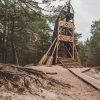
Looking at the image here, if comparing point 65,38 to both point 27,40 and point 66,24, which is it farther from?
point 27,40

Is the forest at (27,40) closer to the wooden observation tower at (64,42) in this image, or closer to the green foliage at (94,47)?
the green foliage at (94,47)

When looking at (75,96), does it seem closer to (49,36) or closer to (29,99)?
(29,99)

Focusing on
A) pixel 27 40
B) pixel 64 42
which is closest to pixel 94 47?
pixel 27 40

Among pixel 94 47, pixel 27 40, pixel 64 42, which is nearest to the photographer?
pixel 64 42

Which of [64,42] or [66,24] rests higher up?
[66,24]

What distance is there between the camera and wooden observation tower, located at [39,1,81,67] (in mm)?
25531

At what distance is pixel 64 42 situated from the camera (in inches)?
1088

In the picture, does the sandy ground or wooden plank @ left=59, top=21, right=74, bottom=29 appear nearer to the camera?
the sandy ground

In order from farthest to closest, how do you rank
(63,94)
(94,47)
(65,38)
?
(94,47) → (65,38) → (63,94)

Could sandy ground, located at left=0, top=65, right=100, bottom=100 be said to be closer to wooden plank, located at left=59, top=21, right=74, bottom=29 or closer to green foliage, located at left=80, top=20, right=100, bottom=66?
wooden plank, located at left=59, top=21, right=74, bottom=29

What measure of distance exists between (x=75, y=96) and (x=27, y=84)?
1786mm

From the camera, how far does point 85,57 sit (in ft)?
221

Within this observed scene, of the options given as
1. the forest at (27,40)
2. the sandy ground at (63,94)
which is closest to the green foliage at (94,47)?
the forest at (27,40)

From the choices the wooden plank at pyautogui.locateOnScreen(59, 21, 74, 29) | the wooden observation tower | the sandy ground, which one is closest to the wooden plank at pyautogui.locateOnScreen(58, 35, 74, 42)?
the wooden observation tower
